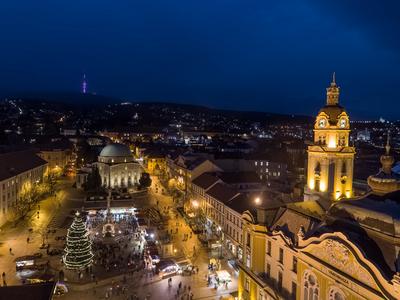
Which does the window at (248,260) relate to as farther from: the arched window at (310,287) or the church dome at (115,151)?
the church dome at (115,151)

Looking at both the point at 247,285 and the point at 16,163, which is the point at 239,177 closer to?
the point at 247,285

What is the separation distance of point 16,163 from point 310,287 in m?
64.5

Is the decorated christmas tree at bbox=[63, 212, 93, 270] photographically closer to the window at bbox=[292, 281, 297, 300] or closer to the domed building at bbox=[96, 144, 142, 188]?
the window at bbox=[292, 281, 297, 300]

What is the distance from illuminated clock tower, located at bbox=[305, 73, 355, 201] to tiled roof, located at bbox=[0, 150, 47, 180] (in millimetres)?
50425

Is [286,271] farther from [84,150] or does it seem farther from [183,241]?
[84,150]

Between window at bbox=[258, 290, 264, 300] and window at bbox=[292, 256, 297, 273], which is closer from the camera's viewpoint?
window at bbox=[292, 256, 297, 273]

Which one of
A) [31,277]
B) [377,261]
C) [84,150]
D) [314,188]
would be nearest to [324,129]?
[314,188]

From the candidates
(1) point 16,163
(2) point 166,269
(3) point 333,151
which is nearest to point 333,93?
(3) point 333,151

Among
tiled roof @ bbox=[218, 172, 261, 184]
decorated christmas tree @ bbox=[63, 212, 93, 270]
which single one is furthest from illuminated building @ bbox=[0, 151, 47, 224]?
tiled roof @ bbox=[218, 172, 261, 184]

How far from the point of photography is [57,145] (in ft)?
357

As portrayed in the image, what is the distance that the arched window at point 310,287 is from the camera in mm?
21703

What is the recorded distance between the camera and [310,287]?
22.2 m

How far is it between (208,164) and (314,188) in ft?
122

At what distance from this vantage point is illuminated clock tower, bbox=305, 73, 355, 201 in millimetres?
32312
